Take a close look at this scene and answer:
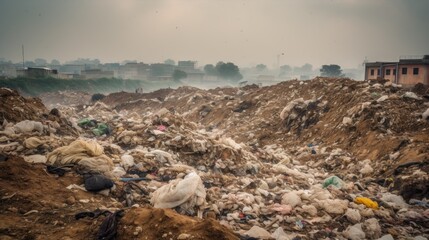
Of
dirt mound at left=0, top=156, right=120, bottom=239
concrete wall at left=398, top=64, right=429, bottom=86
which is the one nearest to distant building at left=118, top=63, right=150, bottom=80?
concrete wall at left=398, top=64, right=429, bottom=86

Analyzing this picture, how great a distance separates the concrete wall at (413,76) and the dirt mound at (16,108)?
24286 millimetres

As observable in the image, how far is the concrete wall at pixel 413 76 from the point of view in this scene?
2088cm

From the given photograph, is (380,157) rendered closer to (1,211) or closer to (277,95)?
(1,211)

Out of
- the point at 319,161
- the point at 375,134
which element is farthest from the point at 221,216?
the point at 375,134

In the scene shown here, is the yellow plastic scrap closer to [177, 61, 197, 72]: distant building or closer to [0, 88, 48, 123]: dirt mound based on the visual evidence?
[0, 88, 48, 123]: dirt mound

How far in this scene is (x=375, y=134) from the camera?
7051mm

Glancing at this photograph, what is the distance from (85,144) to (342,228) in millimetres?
3942

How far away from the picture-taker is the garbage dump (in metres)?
2.90

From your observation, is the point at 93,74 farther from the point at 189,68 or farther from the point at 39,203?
the point at 39,203

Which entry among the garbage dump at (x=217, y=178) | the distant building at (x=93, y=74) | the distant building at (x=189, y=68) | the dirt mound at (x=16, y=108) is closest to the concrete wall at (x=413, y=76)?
the garbage dump at (x=217, y=178)

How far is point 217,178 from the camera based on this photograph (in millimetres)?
4934

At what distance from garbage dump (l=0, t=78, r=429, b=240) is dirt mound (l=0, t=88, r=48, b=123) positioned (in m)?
0.04

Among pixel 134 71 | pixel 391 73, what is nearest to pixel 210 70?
pixel 134 71

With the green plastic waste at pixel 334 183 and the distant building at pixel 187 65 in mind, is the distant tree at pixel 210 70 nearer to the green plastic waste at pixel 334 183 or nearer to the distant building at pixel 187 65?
the distant building at pixel 187 65
